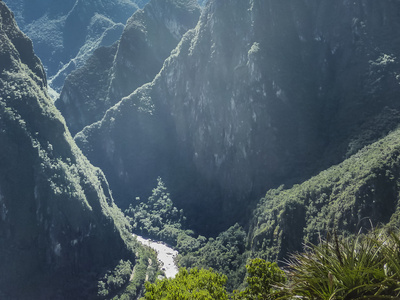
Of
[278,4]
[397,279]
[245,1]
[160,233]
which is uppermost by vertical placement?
[245,1]

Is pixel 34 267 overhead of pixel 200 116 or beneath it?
beneath

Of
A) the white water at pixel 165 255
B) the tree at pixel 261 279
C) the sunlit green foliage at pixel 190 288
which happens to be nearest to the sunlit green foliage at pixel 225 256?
the white water at pixel 165 255

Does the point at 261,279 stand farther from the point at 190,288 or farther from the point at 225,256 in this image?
the point at 225,256

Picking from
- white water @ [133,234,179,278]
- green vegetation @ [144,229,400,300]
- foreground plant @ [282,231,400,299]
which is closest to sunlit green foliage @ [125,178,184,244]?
white water @ [133,234,179,278]

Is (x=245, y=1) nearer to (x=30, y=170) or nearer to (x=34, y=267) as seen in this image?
(x=30, y=170)

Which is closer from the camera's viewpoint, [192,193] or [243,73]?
[243,73]

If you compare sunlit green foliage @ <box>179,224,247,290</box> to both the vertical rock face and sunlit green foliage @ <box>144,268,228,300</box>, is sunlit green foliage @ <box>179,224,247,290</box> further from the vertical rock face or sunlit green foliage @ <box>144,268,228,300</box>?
sunlit green foliage @ <box>144,268,228,300</box>

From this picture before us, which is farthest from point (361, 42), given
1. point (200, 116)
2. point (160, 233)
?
point (160, 233)
